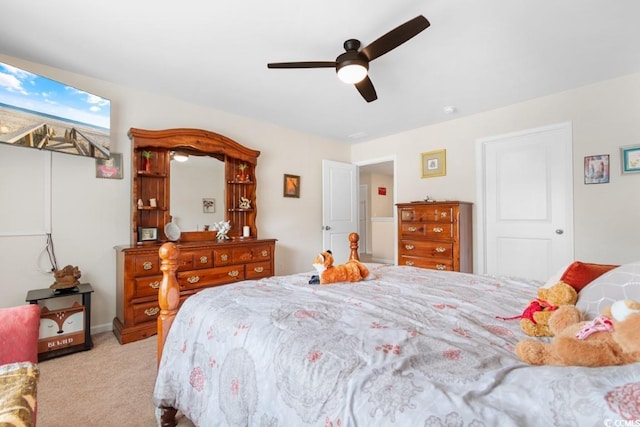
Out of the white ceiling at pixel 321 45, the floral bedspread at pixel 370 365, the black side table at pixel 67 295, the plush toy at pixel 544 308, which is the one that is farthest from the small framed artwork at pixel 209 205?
the plush toy at pixel 544 308

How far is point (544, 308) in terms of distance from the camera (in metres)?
1.03

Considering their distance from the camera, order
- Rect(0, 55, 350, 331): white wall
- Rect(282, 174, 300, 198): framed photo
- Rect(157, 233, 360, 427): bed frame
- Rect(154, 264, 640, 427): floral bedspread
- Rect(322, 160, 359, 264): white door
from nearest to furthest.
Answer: Rect(154, 264, 640, 427): floral bedspread, Rect(157, 233, 360, 427): bed frame, Rect(0, 55, 350, 331): white wall, Rect(282, 174, 300, 198): framed photo, Rect(322, 160, 359, 264): white door

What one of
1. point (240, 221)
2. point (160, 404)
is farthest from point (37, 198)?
point (160, 404)

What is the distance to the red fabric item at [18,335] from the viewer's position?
123 centimetres

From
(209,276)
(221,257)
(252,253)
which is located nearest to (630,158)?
(252,253)

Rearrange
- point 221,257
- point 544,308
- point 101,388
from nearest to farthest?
point 544,308, point 101,388, point 221,257

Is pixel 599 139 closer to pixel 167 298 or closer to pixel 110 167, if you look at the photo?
pixel 167 298

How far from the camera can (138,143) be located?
2.86m

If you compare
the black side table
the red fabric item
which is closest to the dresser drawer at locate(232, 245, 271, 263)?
the black side table

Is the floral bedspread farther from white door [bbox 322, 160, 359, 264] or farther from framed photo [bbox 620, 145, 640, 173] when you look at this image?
white door [bbox 322, 160, 359, 264]

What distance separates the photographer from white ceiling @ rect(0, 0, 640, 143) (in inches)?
72.5

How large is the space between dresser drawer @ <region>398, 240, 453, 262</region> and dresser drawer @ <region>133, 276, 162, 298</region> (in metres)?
2.84

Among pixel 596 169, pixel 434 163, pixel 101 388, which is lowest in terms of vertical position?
pixel 101 388

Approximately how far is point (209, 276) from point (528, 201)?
3.61 meters
